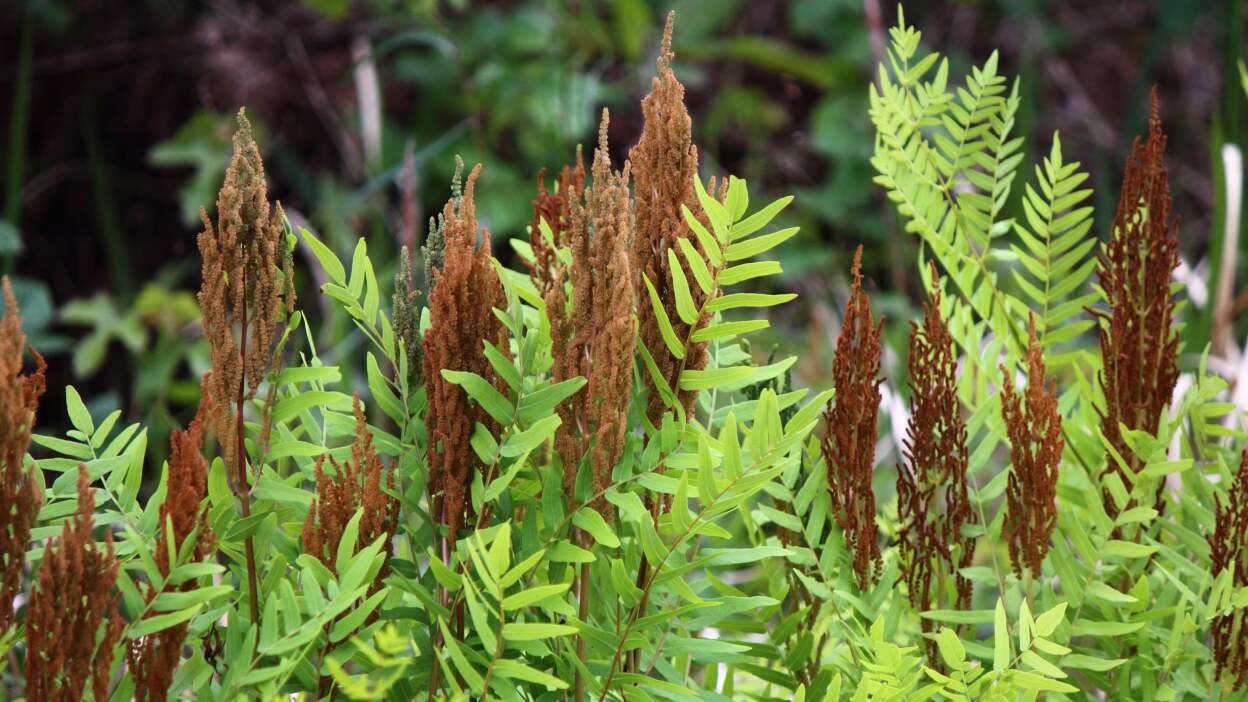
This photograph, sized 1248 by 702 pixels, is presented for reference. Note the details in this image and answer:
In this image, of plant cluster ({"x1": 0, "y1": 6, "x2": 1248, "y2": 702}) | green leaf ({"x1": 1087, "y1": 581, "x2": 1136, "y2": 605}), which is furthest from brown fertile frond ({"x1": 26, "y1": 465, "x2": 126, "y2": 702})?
green leaf ({"x1": 1087, "y1": 581, "x2": 1136, "y2": 605})

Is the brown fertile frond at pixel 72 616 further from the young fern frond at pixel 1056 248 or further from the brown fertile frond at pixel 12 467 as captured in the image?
the young fern frond at pixel 1056 248

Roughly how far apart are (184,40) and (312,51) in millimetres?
302

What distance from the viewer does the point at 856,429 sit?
61cm

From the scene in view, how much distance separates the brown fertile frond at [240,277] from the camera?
0.50m

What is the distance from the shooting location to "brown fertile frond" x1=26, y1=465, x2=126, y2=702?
18.3 inches

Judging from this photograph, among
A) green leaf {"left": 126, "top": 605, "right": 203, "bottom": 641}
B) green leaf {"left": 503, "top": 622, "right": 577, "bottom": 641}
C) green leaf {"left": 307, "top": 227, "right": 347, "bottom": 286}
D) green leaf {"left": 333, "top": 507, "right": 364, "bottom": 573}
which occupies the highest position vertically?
green leaf {"left": 307, "top": 227, "right": 347, "bottom": 286}

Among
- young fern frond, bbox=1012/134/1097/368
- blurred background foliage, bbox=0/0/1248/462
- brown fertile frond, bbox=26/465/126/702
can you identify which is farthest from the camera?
blurred background foliage, bbox=0/0/1248/462

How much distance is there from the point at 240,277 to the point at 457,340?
0.09m

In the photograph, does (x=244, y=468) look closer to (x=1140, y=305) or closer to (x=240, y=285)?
(x=240, y=285)

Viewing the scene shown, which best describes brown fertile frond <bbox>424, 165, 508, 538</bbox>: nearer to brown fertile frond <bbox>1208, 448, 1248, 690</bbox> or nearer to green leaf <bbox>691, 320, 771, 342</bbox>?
green leaf <bbox>691, 320, 771, 342</bbox>

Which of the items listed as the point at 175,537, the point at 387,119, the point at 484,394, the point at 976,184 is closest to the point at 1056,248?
the point at 976,184

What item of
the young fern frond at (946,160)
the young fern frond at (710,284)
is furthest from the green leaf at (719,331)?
the young fern frond at (946,160)

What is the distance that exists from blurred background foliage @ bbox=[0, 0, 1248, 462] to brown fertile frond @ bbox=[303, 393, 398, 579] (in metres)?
1.72

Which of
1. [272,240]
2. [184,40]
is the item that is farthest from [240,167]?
[184,40]
